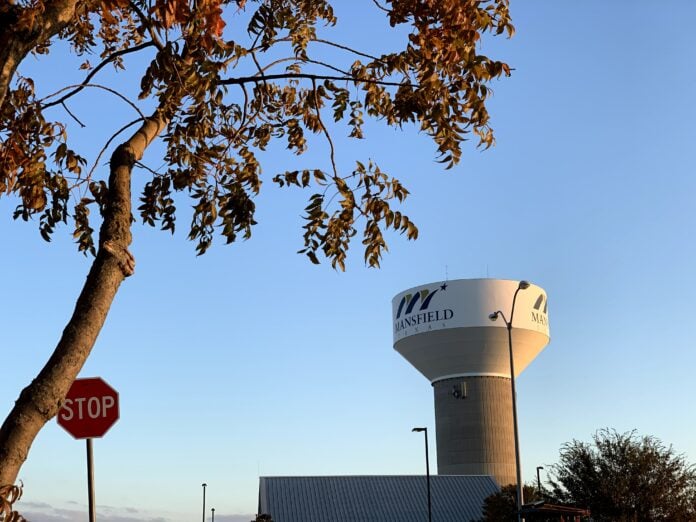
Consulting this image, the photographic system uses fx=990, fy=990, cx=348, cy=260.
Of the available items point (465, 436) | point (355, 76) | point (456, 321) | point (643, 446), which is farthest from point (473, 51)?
point (465, 436)

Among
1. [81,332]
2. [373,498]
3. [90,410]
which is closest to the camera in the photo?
[81,332]

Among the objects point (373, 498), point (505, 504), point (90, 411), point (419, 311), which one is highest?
point (419, 311)

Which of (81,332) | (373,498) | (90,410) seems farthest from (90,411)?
(373,498)

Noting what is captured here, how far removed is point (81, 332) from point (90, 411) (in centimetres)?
293

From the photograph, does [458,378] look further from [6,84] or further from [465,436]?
[6,84]

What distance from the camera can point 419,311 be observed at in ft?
260

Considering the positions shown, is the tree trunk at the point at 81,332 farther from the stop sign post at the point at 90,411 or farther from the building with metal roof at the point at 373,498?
the building with metal roof at the point at 373,498

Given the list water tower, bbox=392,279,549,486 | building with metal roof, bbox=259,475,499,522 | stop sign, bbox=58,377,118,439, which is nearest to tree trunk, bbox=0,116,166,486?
stop sign, bbox=58,377,118,439

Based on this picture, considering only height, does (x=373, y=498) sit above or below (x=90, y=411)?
above

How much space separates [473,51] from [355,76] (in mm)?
1681

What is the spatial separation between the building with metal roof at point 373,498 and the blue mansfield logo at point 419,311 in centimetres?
1241

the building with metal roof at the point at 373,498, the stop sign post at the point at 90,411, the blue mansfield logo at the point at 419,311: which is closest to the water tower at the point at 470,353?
the blue mansfield logo at the point at 419,311

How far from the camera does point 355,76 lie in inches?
396

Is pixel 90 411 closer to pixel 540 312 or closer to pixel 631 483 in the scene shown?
pixel 631 483
